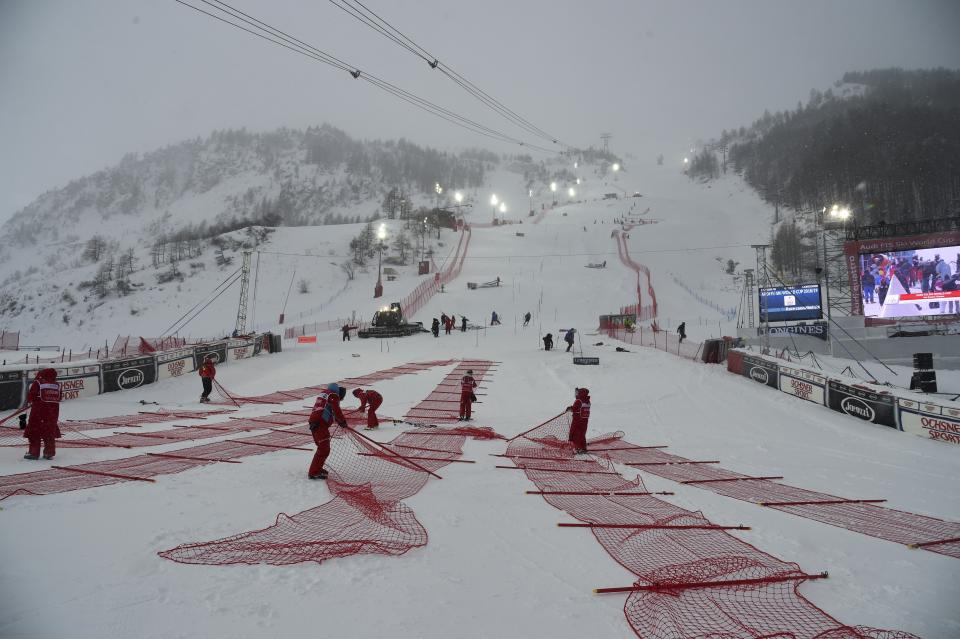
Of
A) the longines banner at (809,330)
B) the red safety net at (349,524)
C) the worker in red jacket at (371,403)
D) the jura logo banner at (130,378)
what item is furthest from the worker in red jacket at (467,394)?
the longines banner at (809,330)

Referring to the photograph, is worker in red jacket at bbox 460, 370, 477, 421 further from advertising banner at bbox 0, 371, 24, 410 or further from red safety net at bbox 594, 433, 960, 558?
advertising banner at bbox 0, 371, 24, 410

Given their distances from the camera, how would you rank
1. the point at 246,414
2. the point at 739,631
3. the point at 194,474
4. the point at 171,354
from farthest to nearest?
1. the point at 171,354
2. the point at 246,414
3. the point at 194,474
4. the point at 739,631

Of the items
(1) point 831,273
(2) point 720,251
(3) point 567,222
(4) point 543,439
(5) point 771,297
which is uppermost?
(3) point 567,222

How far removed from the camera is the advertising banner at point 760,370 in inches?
643

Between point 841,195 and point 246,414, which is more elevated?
point 841,195

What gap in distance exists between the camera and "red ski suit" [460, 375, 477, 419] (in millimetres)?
11312

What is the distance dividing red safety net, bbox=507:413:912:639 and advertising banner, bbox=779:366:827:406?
10482mm

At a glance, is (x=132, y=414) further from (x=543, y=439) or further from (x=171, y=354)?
(x=543, y=439)

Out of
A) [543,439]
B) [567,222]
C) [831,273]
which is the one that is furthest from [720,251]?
[543,439]

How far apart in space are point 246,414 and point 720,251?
65.7 m

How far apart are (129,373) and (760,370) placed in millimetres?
22645

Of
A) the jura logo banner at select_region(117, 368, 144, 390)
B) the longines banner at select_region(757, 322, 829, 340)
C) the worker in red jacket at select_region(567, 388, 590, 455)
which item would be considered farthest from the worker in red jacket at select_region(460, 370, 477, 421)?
the longines banner at select_region(757, 322, 829, 340)

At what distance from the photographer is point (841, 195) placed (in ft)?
248

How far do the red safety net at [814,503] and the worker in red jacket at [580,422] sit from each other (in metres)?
0.46
